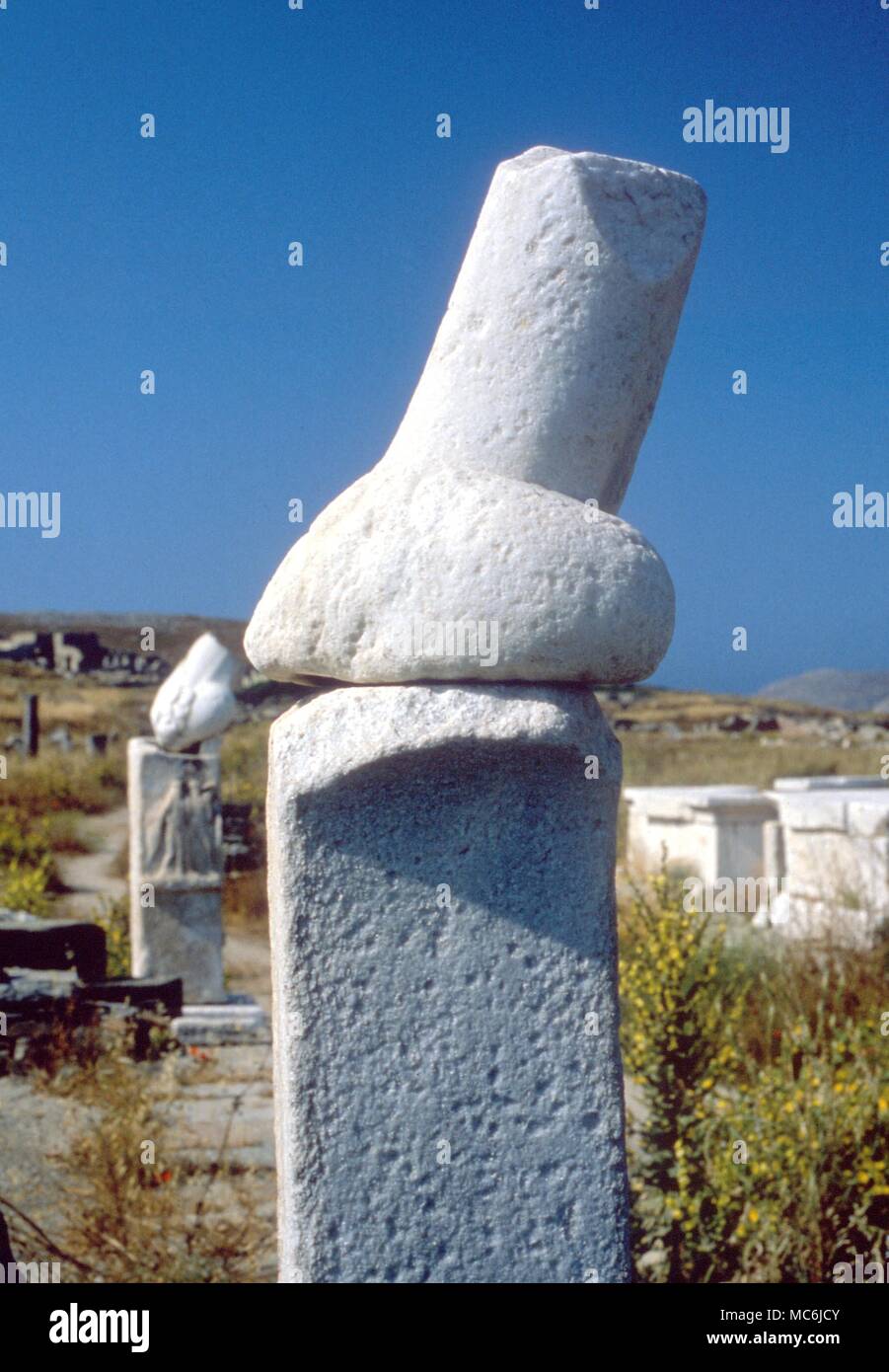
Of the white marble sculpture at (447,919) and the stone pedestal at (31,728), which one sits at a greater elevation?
the stone pedestal at (31,728)

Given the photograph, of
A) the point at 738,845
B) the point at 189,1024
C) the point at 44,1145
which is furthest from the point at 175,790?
the point at 738,845

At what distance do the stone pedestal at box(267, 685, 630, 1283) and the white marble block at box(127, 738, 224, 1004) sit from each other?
17.9 ft

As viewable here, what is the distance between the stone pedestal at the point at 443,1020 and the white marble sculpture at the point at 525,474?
0.10 metres

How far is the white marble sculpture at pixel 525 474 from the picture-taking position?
5.55 ft

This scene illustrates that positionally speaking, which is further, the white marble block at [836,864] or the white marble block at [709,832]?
the white marble block at [709,832]

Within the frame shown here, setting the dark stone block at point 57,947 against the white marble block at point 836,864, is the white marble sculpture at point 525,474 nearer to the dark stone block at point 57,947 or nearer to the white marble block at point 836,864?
the white marble block at point 836,864

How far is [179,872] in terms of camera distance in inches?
281

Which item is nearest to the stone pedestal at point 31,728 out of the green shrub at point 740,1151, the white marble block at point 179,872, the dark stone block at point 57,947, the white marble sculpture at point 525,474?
the white marble block at point 179,872

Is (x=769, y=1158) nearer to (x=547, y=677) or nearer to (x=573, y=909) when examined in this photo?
(x=573, y=909)

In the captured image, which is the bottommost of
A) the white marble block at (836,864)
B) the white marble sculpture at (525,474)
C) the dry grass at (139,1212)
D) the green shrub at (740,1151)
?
the dry grass at (139,1212)

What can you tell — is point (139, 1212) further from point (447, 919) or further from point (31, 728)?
point (31, 728)

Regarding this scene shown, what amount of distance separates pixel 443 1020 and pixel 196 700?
5496 millimetres

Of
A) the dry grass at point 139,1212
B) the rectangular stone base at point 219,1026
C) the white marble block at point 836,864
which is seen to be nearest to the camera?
the dry grass at point 139,1212

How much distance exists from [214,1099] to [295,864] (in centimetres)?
433
